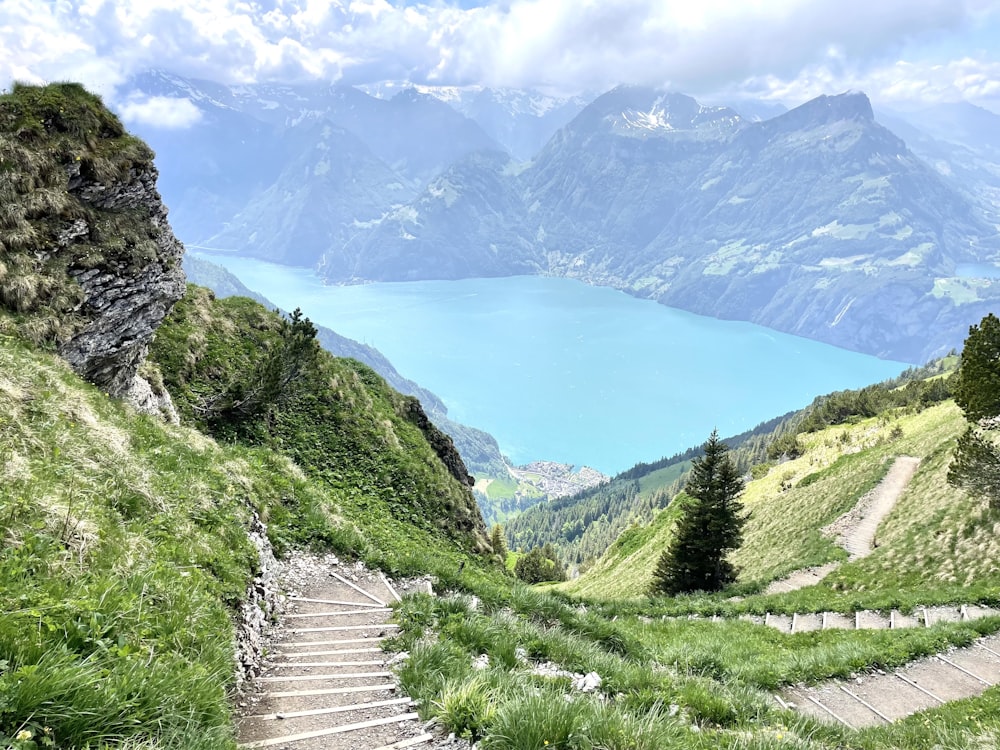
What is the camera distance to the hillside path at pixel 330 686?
19.7 feet

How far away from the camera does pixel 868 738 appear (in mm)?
6656

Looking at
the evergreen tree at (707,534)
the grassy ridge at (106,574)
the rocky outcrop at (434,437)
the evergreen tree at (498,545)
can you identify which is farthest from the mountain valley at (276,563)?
the evergreen tree at (498,545)

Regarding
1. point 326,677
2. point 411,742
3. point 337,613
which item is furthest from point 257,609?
point 411,742

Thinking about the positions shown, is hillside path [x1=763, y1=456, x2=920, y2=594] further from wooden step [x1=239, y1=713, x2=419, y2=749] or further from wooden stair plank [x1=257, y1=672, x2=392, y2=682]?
wooden step [x1=239, y1=713, x2=419, y2=749]

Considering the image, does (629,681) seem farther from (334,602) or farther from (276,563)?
(276,563)

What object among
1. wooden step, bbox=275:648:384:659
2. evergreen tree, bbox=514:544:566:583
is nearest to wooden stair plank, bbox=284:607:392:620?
wooden step, bbox=275:648:384:659

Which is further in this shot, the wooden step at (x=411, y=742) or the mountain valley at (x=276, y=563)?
the wooden step at (x=411, y=742)

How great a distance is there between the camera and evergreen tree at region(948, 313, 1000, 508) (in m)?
18.5

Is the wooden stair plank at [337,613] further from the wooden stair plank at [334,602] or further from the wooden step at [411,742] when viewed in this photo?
the wooden step at [411,742]

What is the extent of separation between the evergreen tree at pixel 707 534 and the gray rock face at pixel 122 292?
24730mm

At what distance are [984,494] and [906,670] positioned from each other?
1206cm

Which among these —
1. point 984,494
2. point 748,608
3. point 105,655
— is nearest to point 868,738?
point 105,655

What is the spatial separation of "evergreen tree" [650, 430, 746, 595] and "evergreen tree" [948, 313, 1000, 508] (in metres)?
8.89

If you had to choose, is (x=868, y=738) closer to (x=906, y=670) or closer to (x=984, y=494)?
(x=906, y=670)
